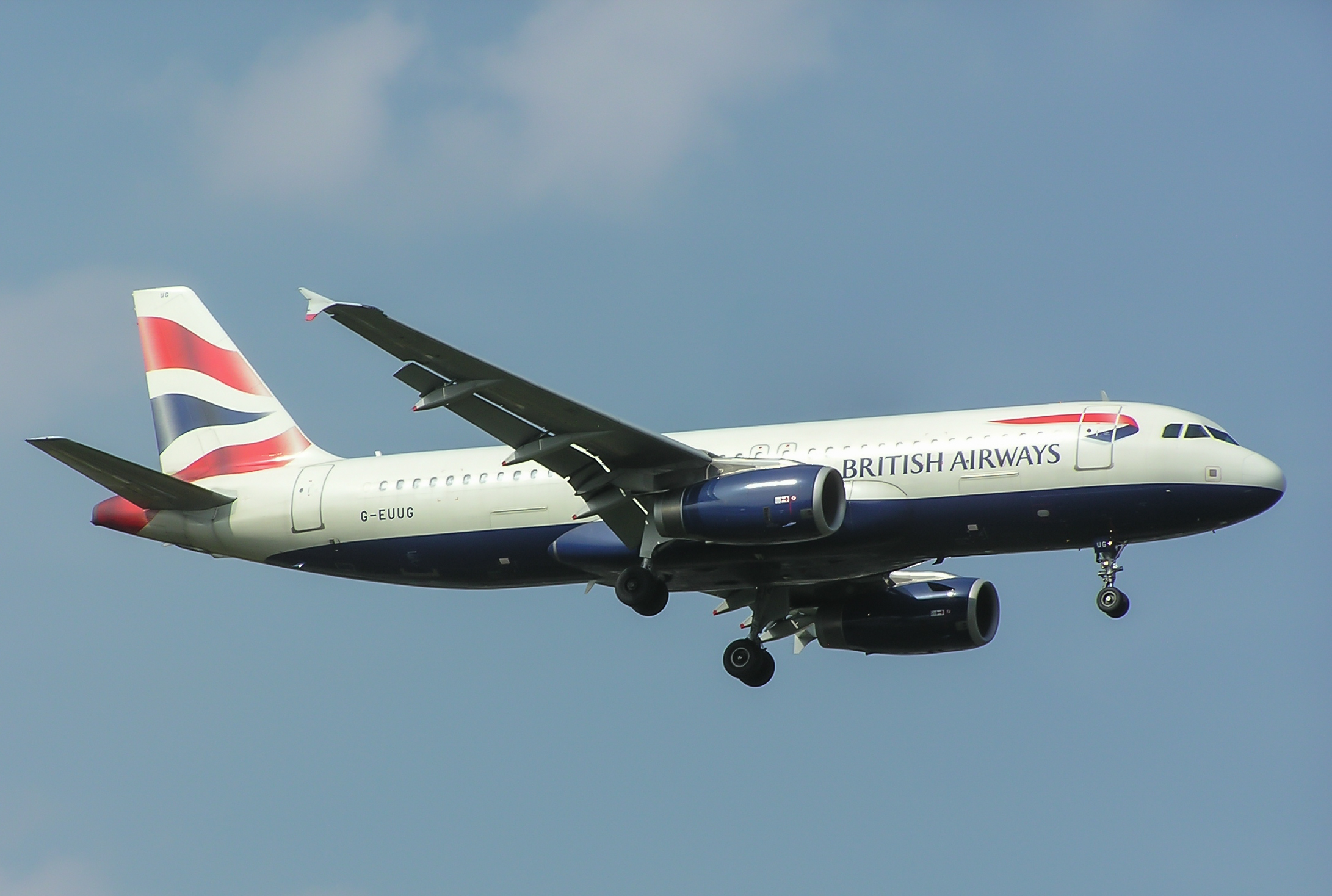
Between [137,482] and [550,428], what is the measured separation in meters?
10.0

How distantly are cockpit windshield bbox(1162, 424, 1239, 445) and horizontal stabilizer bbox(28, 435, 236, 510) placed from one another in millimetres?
19188

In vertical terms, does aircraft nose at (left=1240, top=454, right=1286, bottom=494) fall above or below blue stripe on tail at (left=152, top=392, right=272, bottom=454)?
below

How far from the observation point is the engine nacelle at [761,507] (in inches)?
1200

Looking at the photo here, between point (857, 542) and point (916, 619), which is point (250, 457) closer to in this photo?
point (857, 542)

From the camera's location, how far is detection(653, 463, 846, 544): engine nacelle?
30.5 m

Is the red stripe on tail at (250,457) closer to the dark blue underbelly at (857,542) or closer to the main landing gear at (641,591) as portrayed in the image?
the dark blue underbelly at (857,542)

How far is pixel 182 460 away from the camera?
39656mm

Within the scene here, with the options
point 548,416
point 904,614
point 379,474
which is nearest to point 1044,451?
point 904,614

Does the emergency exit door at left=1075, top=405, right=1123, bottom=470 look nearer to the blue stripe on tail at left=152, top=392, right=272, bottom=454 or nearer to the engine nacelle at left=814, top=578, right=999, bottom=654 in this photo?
the engine nacelle at left=814, top=578, right=999, bottom=654

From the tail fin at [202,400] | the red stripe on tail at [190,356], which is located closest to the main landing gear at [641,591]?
the tail fin at [202,400]

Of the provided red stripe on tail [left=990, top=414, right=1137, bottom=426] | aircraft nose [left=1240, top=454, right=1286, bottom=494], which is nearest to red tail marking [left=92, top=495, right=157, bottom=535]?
red stripe on tail [left=990, top=414, right=1137, bottom=426]

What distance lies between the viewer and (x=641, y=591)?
33031mm

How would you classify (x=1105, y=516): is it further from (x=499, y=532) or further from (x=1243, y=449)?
(x=499, y=532)

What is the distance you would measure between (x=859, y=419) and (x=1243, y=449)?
7.00 meters
